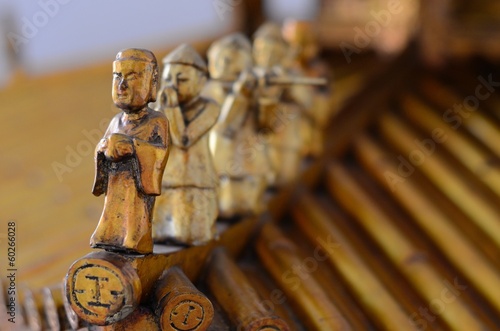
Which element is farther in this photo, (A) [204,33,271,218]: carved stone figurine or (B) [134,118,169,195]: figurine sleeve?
(A) [204,33,271,218]: carved stone figurine

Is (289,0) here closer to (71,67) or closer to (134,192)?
(71,67)

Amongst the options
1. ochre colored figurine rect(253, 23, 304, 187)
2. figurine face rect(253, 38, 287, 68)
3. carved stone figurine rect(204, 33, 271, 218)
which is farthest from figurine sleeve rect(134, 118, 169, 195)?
figurine face rect(253, 38, 287, 68)

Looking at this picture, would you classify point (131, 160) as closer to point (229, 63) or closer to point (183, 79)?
point (183, 79)

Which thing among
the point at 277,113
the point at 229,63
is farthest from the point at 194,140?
the point at 277,113

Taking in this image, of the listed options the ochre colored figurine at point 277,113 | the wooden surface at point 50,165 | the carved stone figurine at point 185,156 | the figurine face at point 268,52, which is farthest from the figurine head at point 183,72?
the wooden surface at point 50,165

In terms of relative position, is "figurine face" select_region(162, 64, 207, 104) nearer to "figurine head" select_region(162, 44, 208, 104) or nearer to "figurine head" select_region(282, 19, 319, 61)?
Answer: "figurine head" select_region(162, 44, 208, 104)

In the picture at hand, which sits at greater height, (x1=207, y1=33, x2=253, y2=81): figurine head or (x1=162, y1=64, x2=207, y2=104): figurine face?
(x1=162, y1=64, x2=207, y2=104): figurine face

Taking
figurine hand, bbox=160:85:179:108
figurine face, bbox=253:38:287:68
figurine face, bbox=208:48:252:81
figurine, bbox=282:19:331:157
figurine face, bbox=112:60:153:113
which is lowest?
figurine, bbox=282:19:331:157
